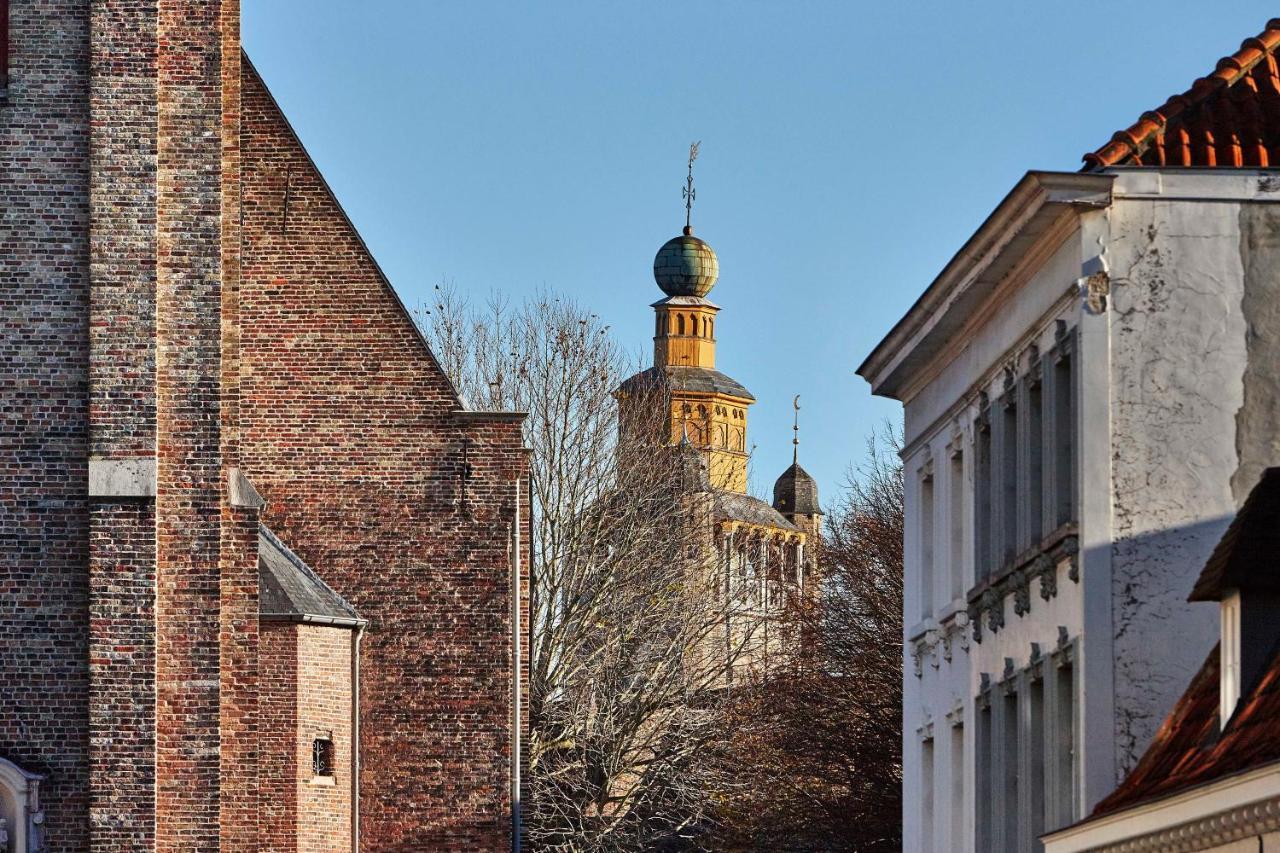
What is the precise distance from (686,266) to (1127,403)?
122549 mm

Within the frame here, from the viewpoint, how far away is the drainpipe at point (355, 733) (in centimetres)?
3033

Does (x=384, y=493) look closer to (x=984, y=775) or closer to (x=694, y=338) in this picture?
(x=984, y=775)

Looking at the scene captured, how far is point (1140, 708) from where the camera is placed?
17953 millimetres

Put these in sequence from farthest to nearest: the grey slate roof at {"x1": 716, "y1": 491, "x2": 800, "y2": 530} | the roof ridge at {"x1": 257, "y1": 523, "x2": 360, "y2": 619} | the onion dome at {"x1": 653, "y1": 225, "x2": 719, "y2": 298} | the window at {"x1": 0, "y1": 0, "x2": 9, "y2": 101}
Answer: the onion dome at {"x1": 653, "y1": 225, "x2": 719, "y2": 298} → the grey slate roof at {"x1": 716, "y1": 491, "x2": 800, "y2": 530} → the roof ridge at {"x1": 257, "y1": 523, "x2": 360, "y2": 619} → the window at {"x1": 0, "y1": 0, "x2": 9, "y2": 101}

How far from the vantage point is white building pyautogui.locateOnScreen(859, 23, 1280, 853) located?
18047mm

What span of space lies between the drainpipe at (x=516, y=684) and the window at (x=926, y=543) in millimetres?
6049

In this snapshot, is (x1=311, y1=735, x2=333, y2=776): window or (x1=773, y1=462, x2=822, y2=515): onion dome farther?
(x1=773, y1=462, x2=822, y2=515): onion dome

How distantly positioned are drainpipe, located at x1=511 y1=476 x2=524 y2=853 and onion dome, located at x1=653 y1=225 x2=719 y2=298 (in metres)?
106

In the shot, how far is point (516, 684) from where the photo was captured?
31.1 metres

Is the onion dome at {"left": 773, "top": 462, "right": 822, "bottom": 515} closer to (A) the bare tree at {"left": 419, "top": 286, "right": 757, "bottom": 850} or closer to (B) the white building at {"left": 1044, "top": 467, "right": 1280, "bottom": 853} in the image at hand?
(A) the bare tree at {"left": 419, "top": 286, "right": 757, "bottom": 850}

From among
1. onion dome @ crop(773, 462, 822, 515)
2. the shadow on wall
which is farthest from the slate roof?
onion dome @ crop(773, 462, 822, 515)

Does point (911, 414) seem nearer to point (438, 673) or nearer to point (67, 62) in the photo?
point (438, 673)

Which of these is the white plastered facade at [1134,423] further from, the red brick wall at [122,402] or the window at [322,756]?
the window at [322,756]

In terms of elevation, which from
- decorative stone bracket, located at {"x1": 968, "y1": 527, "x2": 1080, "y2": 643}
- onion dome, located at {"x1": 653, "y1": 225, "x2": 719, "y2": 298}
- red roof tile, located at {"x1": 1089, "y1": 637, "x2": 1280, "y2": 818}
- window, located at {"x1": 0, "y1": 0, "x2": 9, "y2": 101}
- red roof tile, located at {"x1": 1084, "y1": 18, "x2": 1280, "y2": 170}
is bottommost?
red roof tile, located at {"x1": 1089, "y1": 637, "x2": 1280, "y2": 818}
